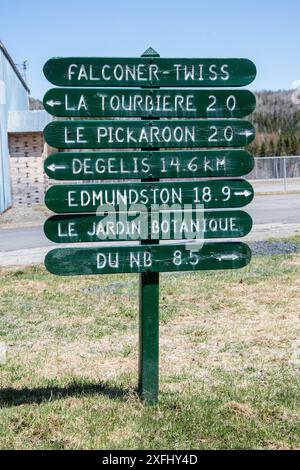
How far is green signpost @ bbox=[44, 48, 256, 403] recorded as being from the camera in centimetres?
402

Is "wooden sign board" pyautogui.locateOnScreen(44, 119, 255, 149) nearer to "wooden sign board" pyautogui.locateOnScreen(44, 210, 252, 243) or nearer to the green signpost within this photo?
the green signpost

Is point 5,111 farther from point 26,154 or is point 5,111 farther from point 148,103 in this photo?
point 148,103

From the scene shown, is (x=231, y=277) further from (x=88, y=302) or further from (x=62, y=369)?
(x=62, y=369)

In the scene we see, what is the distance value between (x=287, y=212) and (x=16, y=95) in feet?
50.4

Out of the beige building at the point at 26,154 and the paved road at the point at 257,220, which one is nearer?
the paved road at the point at 257,220

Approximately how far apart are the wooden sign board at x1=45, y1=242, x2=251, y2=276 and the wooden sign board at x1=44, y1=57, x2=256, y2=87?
41.2 inches

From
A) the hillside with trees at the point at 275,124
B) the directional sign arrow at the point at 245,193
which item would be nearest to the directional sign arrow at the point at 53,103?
the directional sign arrow at the point at 245,193

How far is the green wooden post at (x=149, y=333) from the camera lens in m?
4.16

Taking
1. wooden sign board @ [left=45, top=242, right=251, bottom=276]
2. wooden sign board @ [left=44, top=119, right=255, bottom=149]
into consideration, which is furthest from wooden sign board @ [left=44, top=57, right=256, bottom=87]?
wooden sign board @ [left=45, top=242, right=251, bottom=276]

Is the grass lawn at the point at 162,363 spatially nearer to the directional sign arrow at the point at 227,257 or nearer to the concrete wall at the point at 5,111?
the directional sign arrow at the point at 227,257

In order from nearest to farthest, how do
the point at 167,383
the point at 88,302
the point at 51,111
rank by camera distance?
the point at 51,111 → the point at 167,383 → the point at 88,302

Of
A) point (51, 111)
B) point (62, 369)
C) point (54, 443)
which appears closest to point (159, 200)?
point (51, 111)

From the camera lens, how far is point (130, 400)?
4.21 metres

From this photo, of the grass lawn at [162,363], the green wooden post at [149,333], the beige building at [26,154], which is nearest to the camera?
the grass lawn at [162,363]
